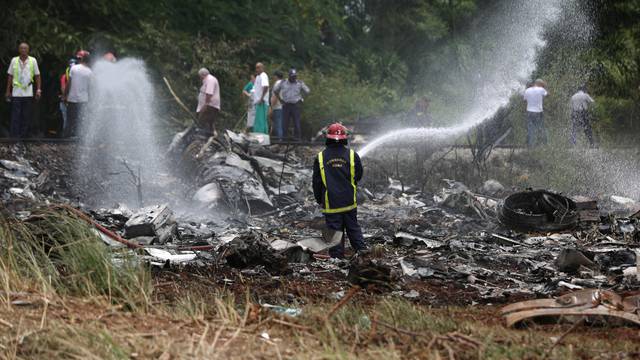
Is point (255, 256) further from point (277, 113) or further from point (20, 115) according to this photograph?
point (277, 113)

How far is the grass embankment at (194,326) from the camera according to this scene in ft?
18.4

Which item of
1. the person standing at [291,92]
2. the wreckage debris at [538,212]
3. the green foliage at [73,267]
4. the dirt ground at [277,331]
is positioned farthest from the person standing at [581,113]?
the green foliage at [73,267]

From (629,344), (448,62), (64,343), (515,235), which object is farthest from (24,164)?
(448,62)

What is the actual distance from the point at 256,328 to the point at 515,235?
778 centimetres

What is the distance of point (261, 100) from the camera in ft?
63.2

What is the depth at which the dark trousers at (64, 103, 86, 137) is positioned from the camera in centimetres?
1770

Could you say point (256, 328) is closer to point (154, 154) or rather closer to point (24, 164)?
point (24, 164)

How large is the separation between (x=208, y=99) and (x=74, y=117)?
8.74 feet

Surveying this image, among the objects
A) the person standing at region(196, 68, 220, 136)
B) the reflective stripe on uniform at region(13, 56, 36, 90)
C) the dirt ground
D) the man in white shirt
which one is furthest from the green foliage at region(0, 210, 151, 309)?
the man in white shirt

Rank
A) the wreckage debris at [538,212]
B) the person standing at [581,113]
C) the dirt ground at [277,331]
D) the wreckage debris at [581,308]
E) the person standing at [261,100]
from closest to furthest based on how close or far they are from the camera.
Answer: the dirt ground at [277,331], the wreckage debris at [581,308], the wreckage debris at [538,212], the person standing at [261,100], the person standing at [581,113]

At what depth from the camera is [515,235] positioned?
1309 cm

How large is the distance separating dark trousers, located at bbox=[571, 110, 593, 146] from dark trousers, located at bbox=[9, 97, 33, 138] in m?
11.9

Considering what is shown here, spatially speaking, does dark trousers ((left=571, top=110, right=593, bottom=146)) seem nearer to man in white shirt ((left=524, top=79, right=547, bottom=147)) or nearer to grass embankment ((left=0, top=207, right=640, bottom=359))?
man in white shirt ((left=524, top=79, right=547, bottom=147))

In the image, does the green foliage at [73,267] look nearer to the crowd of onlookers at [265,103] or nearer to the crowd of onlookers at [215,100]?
the crowd of onlookers at [215,100]
